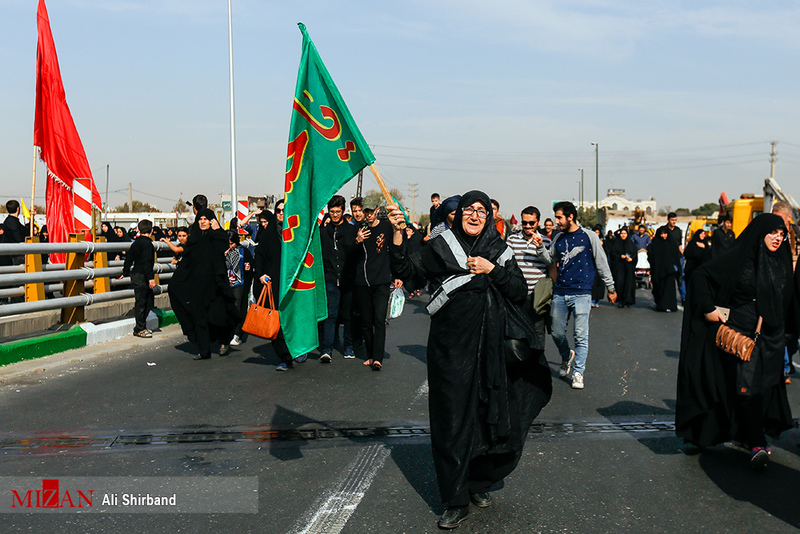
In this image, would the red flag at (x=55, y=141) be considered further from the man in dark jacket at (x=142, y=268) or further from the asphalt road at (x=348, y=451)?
the asphalt road at (x=348, y=451)

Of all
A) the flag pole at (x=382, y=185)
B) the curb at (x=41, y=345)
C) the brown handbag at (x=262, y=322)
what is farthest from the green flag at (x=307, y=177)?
the curb at (x=41, y=345)

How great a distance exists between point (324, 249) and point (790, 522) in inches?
244

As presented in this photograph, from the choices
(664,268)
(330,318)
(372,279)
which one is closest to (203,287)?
(330,318)

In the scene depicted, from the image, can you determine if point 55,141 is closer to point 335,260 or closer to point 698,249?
point 335,260

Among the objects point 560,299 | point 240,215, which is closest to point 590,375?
point 560,299

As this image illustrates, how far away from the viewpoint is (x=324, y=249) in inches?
367

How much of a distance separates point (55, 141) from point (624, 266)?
1206 centimetres

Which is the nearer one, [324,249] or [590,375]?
[590,375]

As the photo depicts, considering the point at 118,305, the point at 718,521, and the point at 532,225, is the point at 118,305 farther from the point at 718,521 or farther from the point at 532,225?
the point at 718,521

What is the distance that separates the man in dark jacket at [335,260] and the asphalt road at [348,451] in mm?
517

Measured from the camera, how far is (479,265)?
4215 millimetres

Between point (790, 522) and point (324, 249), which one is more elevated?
point (324, 249)

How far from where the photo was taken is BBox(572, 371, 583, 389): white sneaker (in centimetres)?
765

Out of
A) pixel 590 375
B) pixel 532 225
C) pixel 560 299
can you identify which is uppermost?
pixel 532 225
